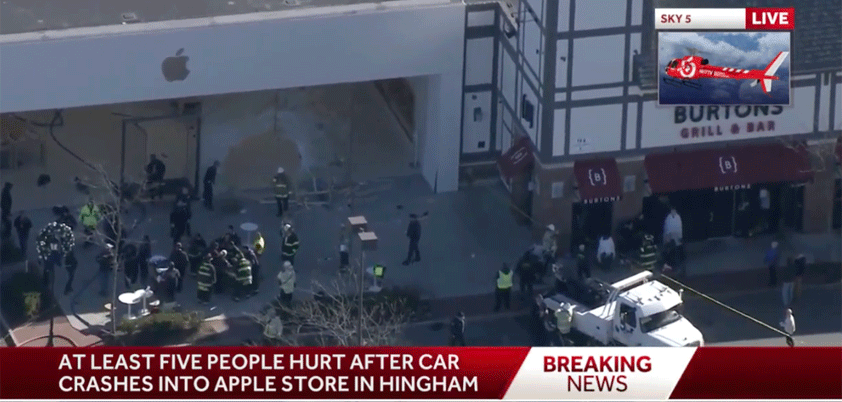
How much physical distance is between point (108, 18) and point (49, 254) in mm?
6106

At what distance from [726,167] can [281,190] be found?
10425 millimetres

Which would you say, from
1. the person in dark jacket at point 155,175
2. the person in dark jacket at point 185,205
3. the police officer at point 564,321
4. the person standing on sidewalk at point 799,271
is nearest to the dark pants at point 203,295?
the person in dark jacket at point 185,205

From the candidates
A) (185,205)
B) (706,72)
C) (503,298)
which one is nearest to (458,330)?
(503,298)

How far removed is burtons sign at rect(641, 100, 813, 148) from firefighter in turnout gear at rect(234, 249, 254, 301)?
374 inches

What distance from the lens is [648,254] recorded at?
47.3 meters

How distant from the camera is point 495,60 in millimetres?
51375

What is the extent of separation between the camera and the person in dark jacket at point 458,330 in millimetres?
44625

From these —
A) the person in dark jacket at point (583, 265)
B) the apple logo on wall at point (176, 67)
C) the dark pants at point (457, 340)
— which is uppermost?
the apple logo on wall at point (176, 67)

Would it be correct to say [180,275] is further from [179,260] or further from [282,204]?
[282,204]

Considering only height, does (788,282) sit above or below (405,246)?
below

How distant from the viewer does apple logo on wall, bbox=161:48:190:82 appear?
4947 cm

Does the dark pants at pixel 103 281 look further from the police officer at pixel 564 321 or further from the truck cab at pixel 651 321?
the truck cab at pixel 651 321

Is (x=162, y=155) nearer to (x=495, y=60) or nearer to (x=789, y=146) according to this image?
(x=495, y=60)

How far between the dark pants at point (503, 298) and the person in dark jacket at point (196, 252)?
651cm
